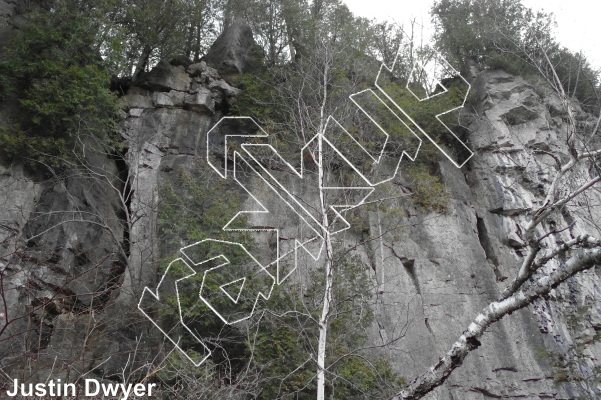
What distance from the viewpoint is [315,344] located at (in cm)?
717

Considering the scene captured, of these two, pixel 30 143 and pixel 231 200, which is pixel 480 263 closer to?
pixel 231 200

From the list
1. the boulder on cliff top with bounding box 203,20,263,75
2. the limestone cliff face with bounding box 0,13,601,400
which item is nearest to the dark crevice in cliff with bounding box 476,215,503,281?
the limestone cliff face with bounding box 0,13,601,400

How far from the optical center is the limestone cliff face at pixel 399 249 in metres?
7.60

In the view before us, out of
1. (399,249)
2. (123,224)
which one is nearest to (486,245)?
(399,249)

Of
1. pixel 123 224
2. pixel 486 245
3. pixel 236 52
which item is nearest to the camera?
pixel 123 224

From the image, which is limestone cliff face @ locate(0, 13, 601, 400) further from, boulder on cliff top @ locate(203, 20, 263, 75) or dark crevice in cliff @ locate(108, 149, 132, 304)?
boulder on cliff top @ locate(203, 20, 263, 75)

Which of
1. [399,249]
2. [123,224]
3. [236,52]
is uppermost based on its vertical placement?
[236,52]

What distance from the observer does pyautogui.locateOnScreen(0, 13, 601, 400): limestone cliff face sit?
760 centimetres

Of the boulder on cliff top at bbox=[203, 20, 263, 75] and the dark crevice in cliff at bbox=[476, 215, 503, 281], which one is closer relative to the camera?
the dark crevice in cliff at bbox=[476, 215, 503, 281]

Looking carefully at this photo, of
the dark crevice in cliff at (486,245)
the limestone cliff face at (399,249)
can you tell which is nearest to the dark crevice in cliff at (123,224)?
the limestone cliff face at (399,249)

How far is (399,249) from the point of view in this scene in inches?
381

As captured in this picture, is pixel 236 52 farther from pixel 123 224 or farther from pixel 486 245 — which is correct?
pixel 486 245

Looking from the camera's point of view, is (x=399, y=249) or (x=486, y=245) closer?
(x=399, y=249)

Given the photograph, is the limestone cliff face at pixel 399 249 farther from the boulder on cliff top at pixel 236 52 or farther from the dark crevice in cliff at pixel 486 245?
the boulder on cliff top at pixel 236 52
